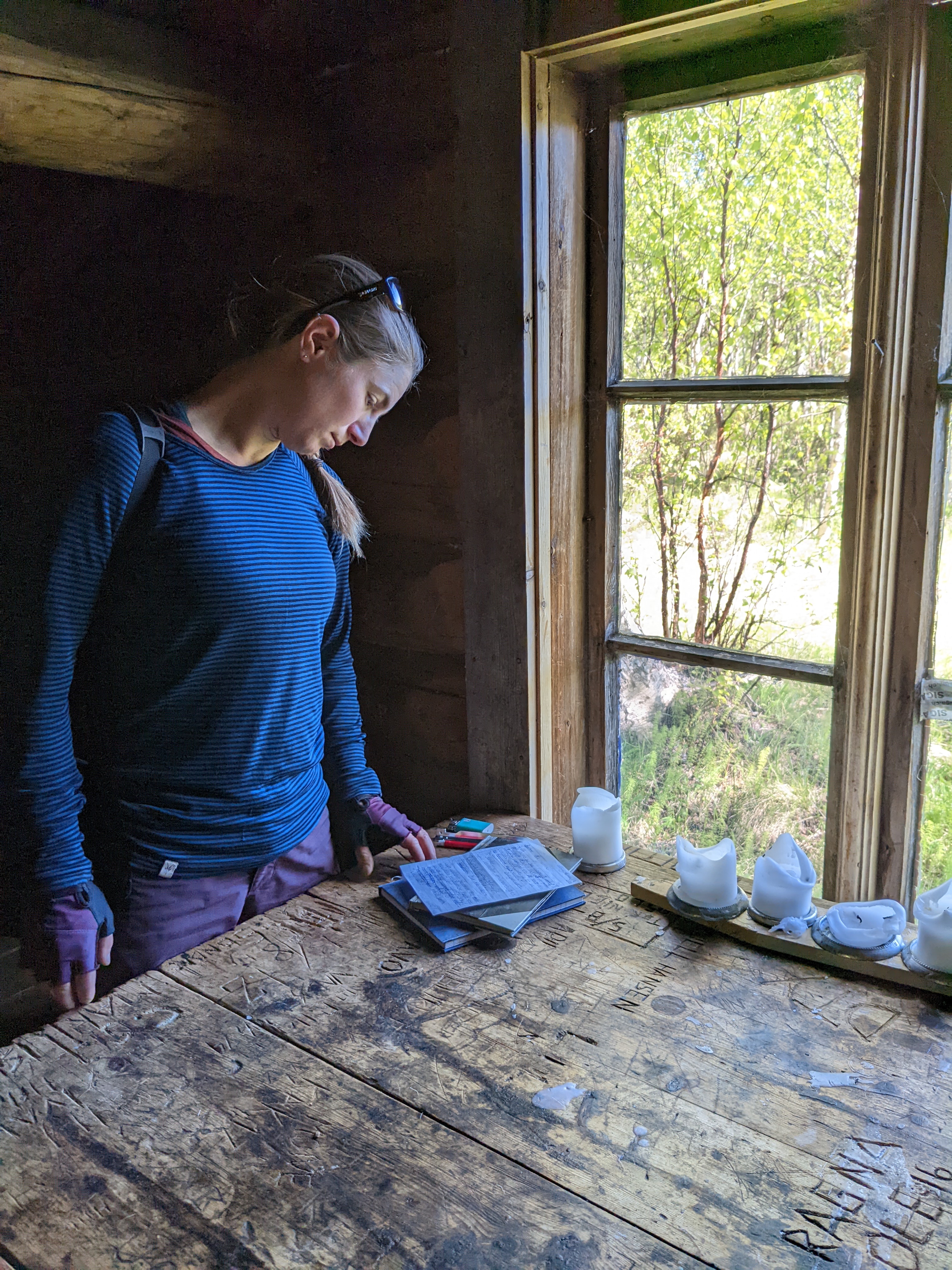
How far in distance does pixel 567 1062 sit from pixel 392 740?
0.96m

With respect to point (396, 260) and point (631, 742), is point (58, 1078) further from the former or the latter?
point (396, 260)

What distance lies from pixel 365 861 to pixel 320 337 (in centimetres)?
85

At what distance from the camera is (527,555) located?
5.50ft

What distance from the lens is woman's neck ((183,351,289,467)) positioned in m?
1.40

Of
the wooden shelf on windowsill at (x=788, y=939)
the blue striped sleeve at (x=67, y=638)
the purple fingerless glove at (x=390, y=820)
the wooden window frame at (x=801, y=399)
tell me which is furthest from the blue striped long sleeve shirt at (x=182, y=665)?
the wooden shelf on windowsill at (x=788, y=939)

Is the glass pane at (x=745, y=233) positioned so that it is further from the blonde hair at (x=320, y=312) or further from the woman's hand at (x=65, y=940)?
the woman's hand at (x=65, y=940)

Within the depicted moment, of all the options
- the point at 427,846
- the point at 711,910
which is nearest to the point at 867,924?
the point at 711,910

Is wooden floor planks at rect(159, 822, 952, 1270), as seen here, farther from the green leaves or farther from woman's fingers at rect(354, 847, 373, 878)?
the green leaves

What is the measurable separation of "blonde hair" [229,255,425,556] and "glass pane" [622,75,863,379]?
0.46m

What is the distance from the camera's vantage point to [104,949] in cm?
135

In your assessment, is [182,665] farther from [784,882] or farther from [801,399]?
[801,399]

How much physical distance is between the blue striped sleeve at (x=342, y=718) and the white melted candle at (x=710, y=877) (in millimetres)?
594

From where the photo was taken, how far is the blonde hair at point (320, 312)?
1385 mm

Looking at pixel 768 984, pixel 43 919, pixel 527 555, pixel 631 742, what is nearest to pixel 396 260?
pixel 527 555
